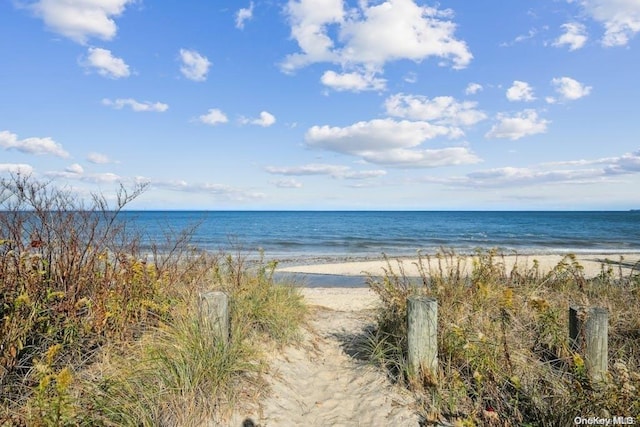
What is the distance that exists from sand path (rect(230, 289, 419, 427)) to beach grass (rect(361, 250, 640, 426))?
0.73ft

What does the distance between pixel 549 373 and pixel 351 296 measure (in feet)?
21.7

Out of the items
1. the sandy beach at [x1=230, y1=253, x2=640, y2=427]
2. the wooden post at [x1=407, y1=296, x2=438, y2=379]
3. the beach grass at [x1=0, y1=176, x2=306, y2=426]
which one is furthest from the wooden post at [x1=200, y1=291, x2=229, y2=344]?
the wooden post at [x1=407, y1=296, x2=438, y2=379]

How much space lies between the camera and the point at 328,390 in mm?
4770

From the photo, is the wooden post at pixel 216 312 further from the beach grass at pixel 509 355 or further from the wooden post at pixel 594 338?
the wooden post at pixel 594 338

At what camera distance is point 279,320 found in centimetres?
564

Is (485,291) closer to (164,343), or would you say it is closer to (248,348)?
(248,348)

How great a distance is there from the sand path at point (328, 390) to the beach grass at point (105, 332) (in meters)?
0.28

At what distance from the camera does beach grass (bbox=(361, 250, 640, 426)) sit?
10.9ft

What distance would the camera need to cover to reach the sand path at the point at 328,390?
404 centimetres

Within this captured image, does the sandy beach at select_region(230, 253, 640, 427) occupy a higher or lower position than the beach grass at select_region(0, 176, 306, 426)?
lower

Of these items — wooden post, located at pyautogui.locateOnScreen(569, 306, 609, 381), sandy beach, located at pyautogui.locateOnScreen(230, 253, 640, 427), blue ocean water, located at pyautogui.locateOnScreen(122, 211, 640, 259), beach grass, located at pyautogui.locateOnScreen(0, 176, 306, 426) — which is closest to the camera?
beach grass, located at pyautogui.locateOnScreen(0, 176, 306, 426)

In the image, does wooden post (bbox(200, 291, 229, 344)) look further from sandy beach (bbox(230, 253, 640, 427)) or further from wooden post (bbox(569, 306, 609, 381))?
wooden post (bbox(569, 306, 609, 381))

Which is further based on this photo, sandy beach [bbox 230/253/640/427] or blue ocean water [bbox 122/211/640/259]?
blue ocean water [bbox 122/211/640/259]

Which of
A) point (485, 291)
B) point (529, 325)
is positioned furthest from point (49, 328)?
point (529, 325)
